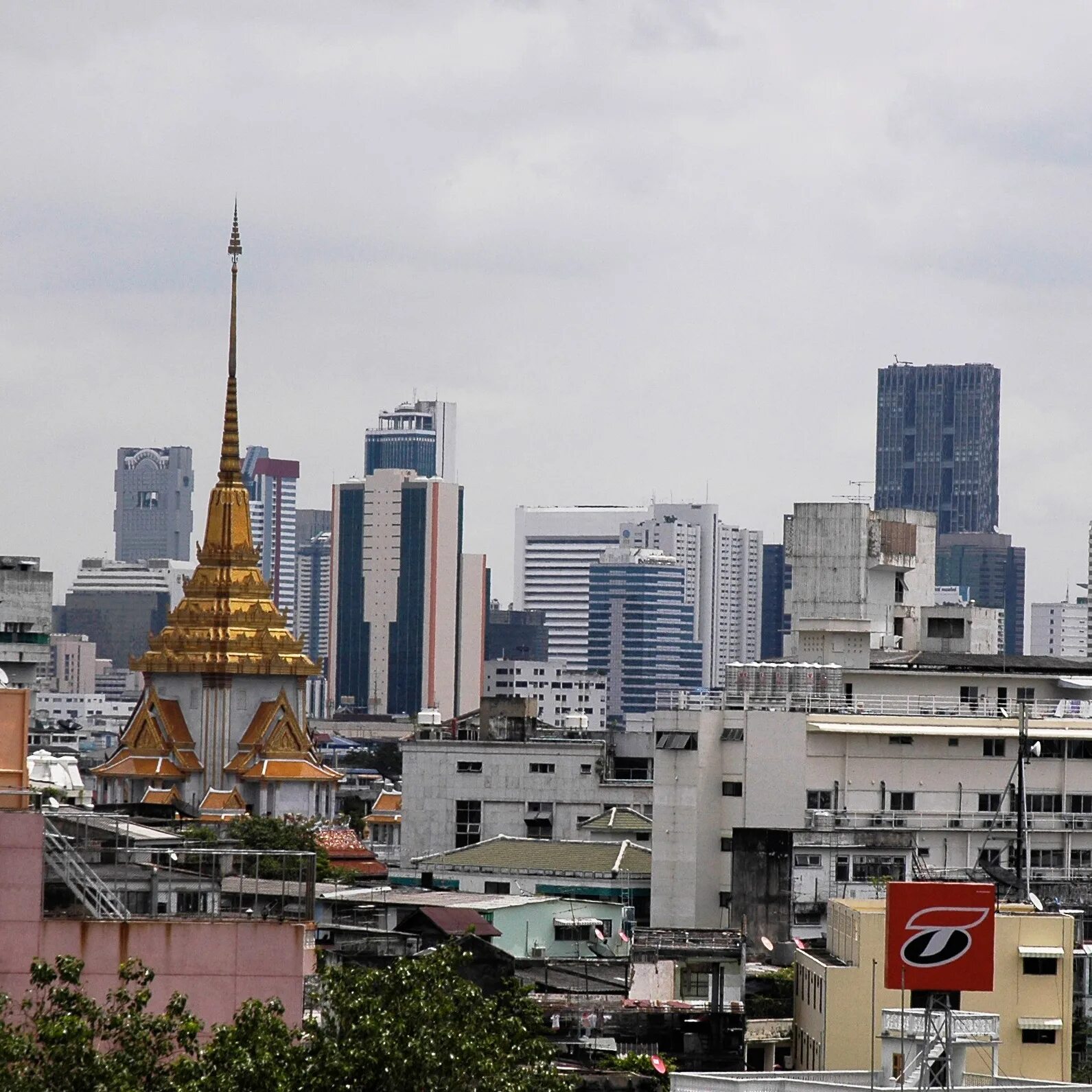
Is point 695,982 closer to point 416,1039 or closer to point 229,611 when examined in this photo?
point 416,1039

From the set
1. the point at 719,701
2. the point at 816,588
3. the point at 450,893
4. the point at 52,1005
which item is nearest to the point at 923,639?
the point at 816,588

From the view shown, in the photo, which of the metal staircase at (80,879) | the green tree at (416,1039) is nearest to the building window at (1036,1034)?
the green tree at (416,1039)

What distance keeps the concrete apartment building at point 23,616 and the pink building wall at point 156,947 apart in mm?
106797

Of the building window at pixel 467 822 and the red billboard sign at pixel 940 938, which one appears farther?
the building window at pixel 467 822

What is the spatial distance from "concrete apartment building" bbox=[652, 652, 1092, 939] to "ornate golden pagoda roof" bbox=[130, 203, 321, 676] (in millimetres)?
85416

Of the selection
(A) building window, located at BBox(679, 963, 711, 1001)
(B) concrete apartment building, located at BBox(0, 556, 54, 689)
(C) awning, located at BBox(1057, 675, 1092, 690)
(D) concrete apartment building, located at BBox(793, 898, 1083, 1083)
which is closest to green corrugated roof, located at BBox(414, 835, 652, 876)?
(C) awning, located at BBox(1057, 675, 1092, 690)

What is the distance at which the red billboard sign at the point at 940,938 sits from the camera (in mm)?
44062

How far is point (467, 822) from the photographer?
116188 mm

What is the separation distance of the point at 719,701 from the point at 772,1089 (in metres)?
44.1

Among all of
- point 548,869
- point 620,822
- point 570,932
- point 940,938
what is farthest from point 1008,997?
point 620,822

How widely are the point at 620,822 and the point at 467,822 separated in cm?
675

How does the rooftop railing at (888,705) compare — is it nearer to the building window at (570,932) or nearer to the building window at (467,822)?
the building window at (570,932)

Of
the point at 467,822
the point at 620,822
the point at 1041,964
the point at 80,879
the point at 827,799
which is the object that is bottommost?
the point at 467,822

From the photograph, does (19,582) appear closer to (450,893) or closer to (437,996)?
(450,893)
